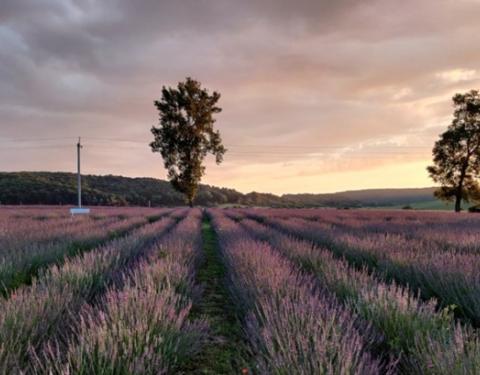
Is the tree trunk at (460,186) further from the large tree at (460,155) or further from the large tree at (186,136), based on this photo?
the large tree at (186,136)

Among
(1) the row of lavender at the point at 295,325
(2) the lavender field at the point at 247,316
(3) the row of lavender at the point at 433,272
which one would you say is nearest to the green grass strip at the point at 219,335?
(2) the lavender field at the point at 247,316

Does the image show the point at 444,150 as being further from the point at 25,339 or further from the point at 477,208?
the point at 25,339

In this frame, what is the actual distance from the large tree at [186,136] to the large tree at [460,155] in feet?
69.5

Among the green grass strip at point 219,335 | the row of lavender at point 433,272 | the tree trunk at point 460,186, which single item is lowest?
the green grass strip at point 219,335

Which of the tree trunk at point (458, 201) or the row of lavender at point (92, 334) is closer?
the row of lavender at point (92, 334)

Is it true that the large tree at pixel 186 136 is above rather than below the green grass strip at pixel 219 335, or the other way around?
above

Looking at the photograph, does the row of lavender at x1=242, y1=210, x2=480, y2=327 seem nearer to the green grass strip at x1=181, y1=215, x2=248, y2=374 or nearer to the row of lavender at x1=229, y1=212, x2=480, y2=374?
the row of lavender at x1=229, y1=212, x2=480, y2=374

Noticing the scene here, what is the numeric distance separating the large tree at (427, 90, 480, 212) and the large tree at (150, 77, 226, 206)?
21173 mm

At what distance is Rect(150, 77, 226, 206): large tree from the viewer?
35.2m

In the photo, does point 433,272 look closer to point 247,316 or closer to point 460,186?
point 247,316

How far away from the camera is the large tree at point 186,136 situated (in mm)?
35188

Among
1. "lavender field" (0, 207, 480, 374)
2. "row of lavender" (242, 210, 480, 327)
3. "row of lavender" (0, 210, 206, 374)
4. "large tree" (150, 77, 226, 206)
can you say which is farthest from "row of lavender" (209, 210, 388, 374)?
"large tree" (150, 77, 226, 206)

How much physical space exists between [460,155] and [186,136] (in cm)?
2610

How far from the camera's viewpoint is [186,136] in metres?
36.3
